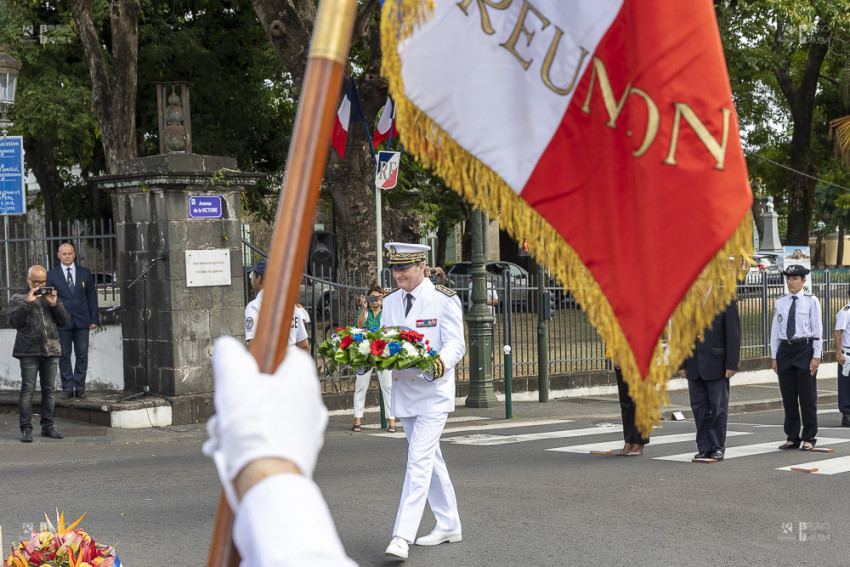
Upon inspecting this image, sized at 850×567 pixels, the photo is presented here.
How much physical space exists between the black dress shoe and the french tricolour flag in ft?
21.0

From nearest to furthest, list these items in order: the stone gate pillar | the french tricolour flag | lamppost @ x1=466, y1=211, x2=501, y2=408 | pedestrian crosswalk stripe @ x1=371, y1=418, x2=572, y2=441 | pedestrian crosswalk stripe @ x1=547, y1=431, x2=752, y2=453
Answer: pedestrian crosswalk stripe @ x1=547, y1=431, x2=752, y2=453, pedestrian crosswalk stripe @ x1=371, y1=418, x2=572, y2=441, the stone gate pillar, lamppost @ x1=466, y1=211, x2=501, y2=408, the french tricolour flag

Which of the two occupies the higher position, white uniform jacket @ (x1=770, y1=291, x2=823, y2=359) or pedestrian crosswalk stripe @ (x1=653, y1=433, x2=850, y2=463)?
white uniform jacket @ (x1=770, y1=291, x2=823, y2=359)

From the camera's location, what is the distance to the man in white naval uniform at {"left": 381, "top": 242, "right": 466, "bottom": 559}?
628cm

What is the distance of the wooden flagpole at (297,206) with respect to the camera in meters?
1.54

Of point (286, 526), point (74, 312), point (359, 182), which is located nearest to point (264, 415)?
point (286, 526)

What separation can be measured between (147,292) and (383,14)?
10699 millimetres

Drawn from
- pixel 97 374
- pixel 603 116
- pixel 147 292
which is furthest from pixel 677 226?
pixel 97 374

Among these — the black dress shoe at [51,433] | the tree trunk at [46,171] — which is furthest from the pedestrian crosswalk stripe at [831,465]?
the tree trunk at [46,171]

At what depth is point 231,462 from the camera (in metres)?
1.37

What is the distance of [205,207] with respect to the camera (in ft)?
41.9

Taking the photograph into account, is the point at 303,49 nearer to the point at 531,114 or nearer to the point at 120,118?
the point at 120,118

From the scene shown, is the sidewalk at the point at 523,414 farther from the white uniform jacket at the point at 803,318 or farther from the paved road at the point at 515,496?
the white uniform jacket at the point at 803,318

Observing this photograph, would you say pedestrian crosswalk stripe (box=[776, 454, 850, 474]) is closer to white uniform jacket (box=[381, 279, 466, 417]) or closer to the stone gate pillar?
white uniform jacket (box=[381, 279, 466, 417])

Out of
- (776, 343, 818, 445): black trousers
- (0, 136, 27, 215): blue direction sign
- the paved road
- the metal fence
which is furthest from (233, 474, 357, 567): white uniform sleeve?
(0, 136, 27, 215): blue direction sign
